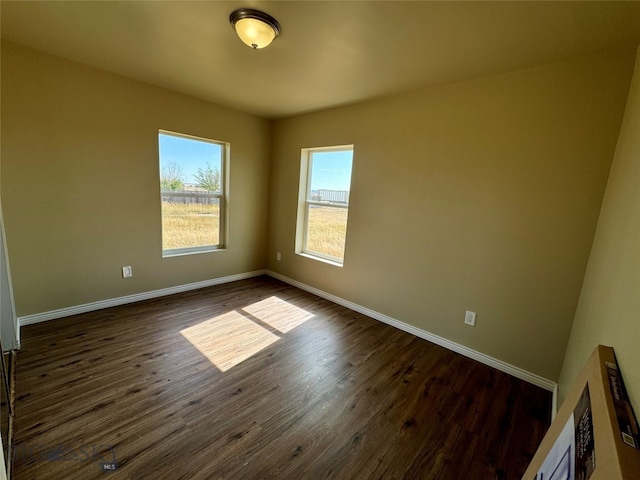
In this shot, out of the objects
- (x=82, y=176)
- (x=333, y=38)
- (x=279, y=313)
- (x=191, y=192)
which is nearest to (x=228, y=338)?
(x=279, y=313)

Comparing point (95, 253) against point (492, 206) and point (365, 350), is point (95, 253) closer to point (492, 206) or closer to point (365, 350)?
point (365, 350)

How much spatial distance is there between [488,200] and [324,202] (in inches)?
77.5

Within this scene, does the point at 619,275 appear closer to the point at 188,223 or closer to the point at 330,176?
the point at 330,176

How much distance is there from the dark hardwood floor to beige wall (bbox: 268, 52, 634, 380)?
1.46ft

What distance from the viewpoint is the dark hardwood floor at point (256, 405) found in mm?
1423

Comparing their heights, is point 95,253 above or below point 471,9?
below

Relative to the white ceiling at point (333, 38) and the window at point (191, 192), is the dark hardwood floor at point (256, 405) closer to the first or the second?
the window at point (191, 192)


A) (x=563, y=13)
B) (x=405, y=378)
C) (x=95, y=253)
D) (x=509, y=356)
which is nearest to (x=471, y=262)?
(x=509, y=356)

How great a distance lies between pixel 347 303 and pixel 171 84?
10.3 feet

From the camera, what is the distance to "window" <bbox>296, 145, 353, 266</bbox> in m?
3.48

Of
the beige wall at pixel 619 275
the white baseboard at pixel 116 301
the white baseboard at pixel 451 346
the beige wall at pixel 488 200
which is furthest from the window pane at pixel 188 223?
the beige wall at pixel 619 275

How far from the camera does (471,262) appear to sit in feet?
7.97

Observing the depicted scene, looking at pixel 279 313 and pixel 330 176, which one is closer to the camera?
pixel 279 313

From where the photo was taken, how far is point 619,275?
1175 mm
